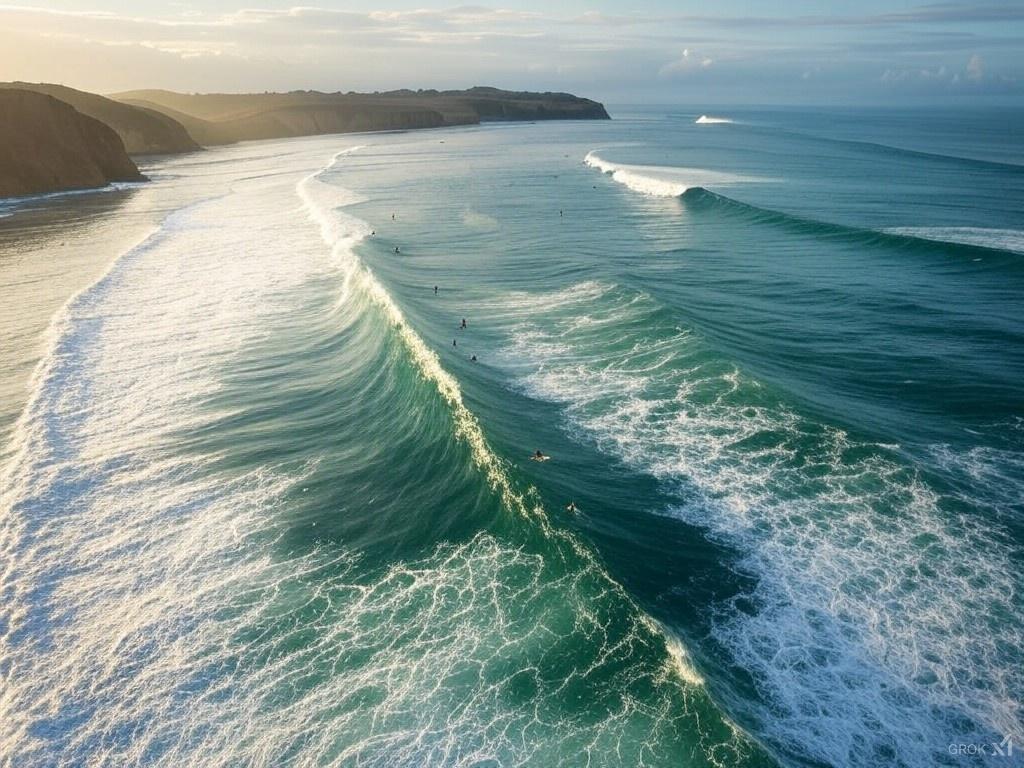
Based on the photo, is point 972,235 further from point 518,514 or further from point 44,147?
point 44,147

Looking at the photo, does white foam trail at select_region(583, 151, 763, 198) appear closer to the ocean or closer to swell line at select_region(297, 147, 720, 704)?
the ocean

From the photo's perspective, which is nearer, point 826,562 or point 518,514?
point 826,562

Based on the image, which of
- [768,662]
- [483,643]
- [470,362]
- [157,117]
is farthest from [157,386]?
[157,117]

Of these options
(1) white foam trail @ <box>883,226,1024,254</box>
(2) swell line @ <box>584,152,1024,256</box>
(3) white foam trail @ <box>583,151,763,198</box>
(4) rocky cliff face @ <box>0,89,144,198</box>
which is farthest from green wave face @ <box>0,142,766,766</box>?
(4) rocky cliff face @ <box>0,89,144,198</box>

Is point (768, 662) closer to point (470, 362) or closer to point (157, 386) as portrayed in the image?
point (470, 362)

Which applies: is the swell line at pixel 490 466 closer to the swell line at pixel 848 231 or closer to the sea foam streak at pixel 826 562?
the sea foam streak at pixel 826 562

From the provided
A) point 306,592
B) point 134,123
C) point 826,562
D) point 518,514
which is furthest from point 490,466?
point 134,123
